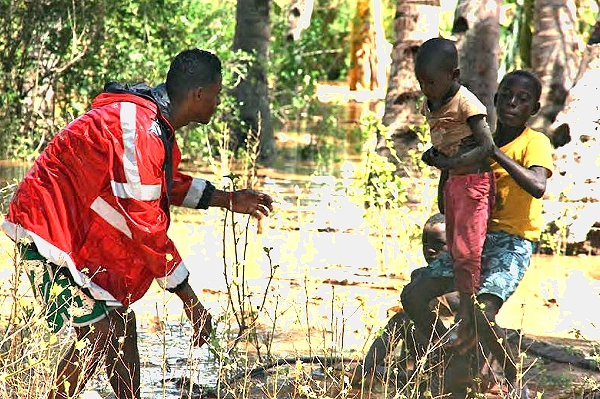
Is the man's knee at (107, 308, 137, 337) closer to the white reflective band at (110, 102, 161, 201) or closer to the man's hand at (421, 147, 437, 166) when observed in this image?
the white reflective band at (110, 102, 161, 201)

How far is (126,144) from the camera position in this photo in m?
4.77

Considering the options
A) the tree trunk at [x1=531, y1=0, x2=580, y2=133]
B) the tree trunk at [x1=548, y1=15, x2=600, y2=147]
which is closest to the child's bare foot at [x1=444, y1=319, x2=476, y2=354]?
the tree trunk at [x1=548, y1=15, x2=600, y2=147]

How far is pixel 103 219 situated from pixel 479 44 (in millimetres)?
6573

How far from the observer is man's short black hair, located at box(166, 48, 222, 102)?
199 inches

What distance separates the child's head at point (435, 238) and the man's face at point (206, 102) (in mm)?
1452

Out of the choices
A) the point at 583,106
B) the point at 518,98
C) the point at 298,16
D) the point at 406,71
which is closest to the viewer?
the point at 518,98

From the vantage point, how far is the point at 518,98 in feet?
18.7

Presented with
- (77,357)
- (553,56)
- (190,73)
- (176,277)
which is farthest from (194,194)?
(553,56)

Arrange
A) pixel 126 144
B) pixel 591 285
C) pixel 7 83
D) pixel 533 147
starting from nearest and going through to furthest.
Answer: pixel 126 144, pixel 533 147, pixel 591 285, pixel 7 83

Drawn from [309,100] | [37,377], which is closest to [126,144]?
[37,377]

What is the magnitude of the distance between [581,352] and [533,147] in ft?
4.77

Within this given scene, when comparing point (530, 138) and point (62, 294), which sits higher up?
point (530, 138)

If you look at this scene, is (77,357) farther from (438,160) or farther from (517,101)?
(517,101)

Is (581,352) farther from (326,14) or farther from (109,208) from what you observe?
(326,14)
